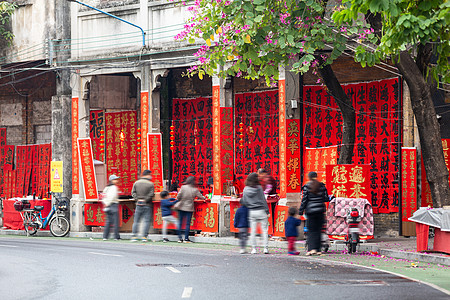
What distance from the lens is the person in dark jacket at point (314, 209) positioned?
1711 cm

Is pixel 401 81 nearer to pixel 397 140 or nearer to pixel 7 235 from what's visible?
pixel 397 140

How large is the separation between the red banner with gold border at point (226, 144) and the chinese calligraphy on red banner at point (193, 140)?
11.4 feet

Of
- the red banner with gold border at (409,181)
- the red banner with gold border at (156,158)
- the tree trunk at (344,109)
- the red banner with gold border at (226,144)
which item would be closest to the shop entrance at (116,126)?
the red banner with gold border at (156,158)

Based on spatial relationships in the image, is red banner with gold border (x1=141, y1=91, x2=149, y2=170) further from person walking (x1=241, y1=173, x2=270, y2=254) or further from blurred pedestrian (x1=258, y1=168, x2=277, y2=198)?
person walking (x1=241, y1=173, x2=270, y2=254)

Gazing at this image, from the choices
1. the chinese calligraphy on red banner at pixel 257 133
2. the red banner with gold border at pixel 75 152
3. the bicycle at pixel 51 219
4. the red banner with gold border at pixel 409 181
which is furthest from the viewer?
the red banner with gold border at pixel 75 152

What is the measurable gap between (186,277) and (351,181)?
7865mm

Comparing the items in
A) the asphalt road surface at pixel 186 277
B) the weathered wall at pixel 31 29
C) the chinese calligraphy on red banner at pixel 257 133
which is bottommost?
the asphalt road surface at pixel 186 277

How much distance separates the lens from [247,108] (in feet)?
84.5

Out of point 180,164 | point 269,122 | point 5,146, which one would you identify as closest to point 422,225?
point 269,122

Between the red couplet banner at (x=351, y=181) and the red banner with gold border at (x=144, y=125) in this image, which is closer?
the red couplet banner at (x=351, y=181)

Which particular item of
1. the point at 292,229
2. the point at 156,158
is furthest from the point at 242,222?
the point at 156,158

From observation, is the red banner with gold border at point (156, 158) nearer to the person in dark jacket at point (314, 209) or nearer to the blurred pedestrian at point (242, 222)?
the blurred pedestrian at point (242, 222)

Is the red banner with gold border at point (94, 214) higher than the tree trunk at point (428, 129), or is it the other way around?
the tree trunk at point (428, 129)

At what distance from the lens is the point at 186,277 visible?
12.7m
